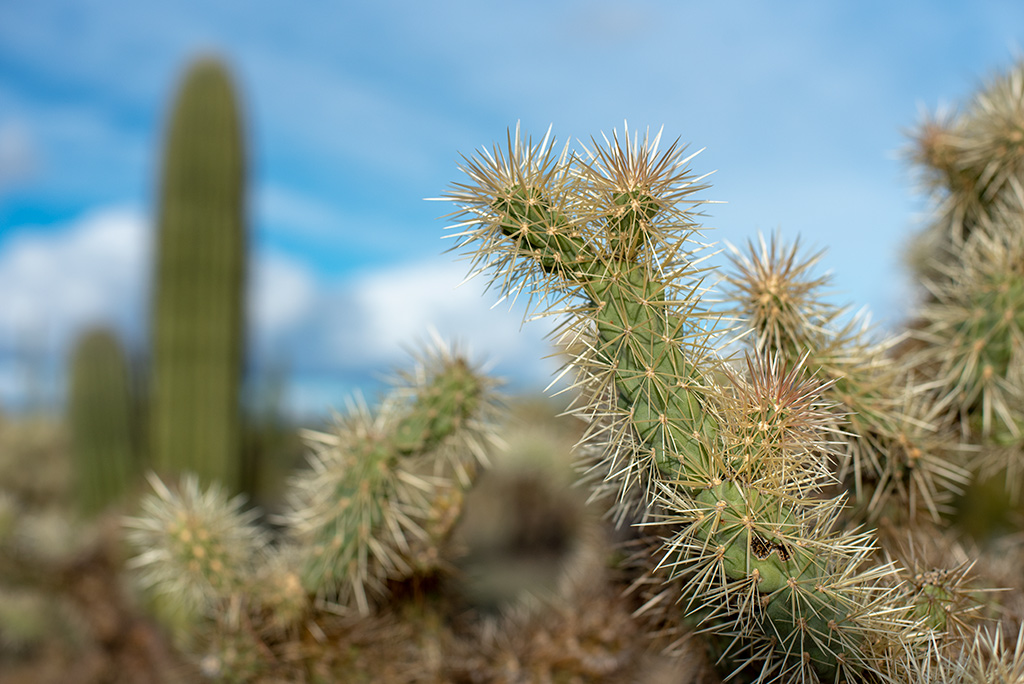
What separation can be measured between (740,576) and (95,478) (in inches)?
309

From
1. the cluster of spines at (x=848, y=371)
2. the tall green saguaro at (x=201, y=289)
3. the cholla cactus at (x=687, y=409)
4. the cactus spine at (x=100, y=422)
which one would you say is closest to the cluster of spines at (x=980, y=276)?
the cluster of spines at (x=848, y=371)

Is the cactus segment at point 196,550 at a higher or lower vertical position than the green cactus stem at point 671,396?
lower

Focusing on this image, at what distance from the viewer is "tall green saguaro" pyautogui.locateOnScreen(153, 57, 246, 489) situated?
7250 millimetres

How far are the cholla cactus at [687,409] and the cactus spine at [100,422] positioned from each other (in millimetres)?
7396

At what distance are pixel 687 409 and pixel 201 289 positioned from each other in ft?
22.9

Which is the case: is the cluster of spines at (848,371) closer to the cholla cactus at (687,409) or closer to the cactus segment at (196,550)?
the cholla cactus at (687,409)

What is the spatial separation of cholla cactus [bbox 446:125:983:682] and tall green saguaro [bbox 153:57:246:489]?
655 centimetres

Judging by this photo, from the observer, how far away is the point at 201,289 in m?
7.45

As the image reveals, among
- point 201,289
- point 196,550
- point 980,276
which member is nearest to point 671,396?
point 980,276

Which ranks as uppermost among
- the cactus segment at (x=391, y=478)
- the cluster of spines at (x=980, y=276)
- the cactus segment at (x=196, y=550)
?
Result: the cluster of spines at (x=980, y=276)

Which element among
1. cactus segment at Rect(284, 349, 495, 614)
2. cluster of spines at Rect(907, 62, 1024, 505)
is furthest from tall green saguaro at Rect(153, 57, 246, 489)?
cluster of spines at Rect(907, 62, 1024, 505)

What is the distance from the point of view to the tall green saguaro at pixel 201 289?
7.25m

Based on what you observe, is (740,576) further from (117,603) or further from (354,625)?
(117,603)

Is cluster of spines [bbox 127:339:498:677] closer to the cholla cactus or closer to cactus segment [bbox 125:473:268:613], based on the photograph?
cactus segment [bbox 125:473:268:613]
